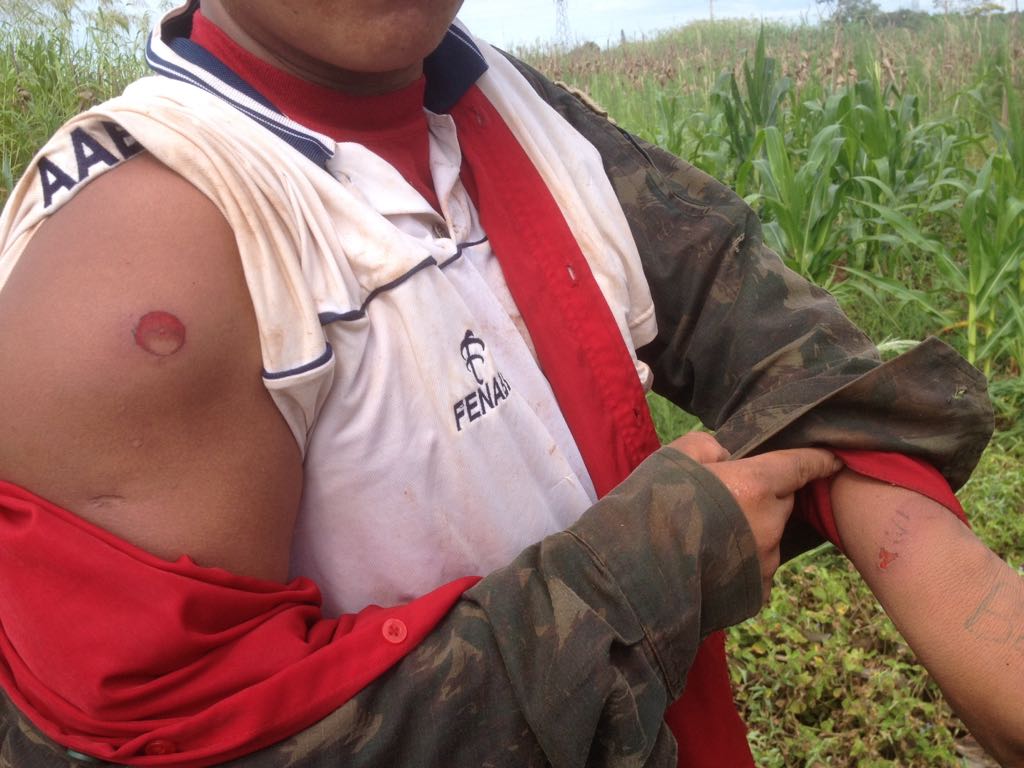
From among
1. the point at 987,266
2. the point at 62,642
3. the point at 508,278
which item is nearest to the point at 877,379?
the point at 508,278

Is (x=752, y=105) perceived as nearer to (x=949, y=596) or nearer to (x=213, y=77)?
(x=949, y=596)

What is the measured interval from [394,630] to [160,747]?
0.71 feet

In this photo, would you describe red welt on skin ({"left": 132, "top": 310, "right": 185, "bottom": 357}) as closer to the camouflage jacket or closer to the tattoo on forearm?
the camouflage jacket

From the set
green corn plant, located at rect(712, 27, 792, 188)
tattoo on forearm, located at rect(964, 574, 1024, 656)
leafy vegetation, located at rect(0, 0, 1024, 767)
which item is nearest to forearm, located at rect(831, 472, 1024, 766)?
tattoo on forearm, located at rect(964, 574, 1024, 656)

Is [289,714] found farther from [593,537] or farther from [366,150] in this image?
[366,150]

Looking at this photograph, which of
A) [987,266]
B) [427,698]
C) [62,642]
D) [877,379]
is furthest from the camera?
[987,266]

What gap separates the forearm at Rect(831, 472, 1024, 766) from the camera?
1.01m

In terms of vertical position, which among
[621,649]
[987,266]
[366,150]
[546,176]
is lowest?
[987,266]

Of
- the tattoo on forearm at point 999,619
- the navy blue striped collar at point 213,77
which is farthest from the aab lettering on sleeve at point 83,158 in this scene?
the tattoo on forearm at point 999,619

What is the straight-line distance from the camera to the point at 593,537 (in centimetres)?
93

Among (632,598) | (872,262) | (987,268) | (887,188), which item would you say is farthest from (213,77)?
(872,262)

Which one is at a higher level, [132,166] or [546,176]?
[132,166]

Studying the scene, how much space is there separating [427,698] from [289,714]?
0.41 feet

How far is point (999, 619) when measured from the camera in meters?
1.03
